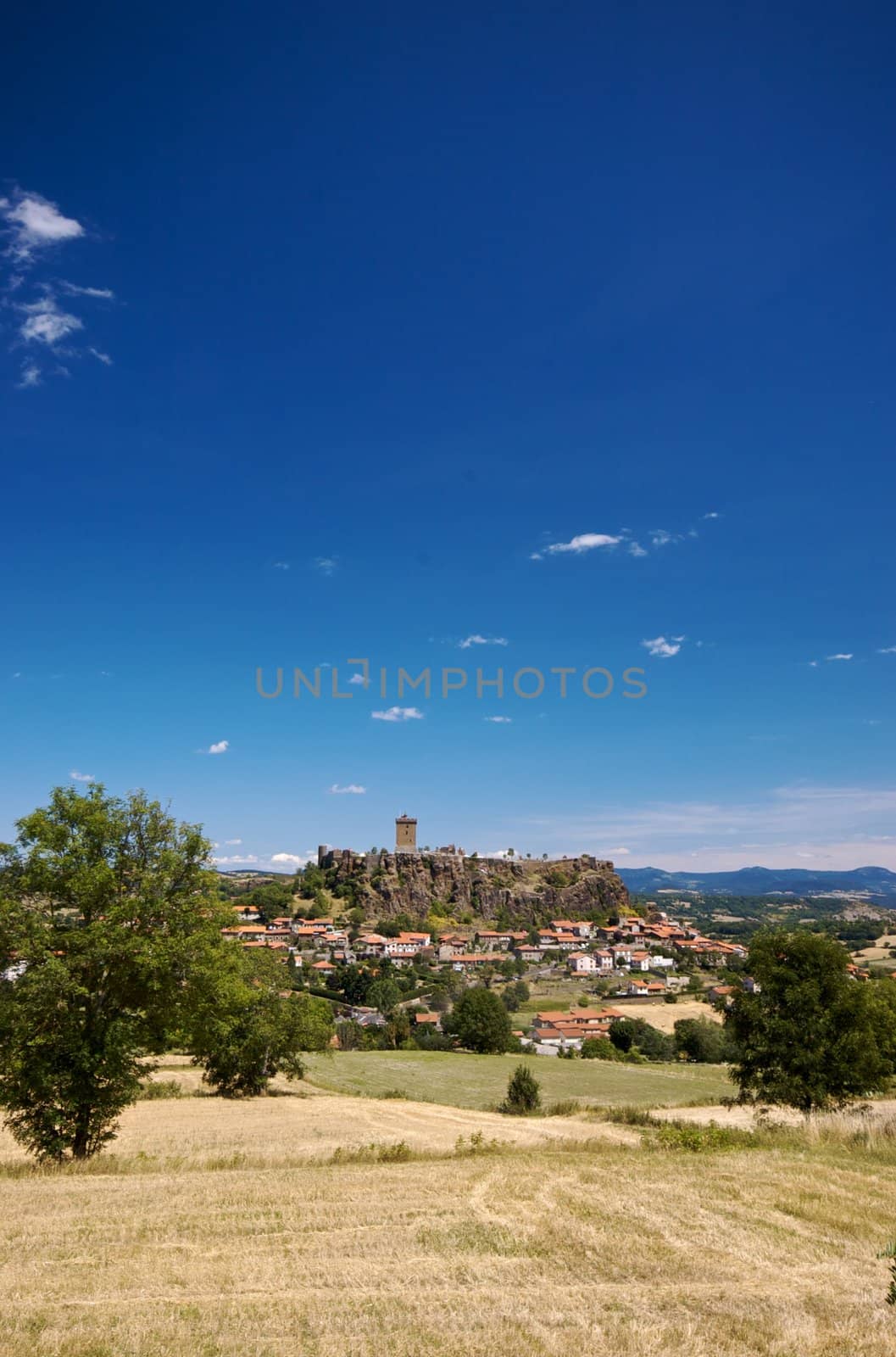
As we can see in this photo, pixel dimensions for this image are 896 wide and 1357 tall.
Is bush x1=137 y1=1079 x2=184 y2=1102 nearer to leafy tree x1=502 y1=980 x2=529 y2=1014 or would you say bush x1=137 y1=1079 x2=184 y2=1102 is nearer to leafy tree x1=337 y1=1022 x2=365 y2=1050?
leafy tree x1=337 y1=1022 x2=365 y2=1050

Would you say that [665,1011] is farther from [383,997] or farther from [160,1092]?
[160,1092]

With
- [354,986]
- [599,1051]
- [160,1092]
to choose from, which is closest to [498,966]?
[354,986]

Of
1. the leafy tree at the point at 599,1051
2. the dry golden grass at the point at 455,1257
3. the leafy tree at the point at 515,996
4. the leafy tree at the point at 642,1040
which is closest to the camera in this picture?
the dry golden grass at the point at 455,1257

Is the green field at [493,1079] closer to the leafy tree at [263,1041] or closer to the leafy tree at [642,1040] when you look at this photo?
the leafy tree at [263,1041]

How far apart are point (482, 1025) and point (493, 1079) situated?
23.5 m

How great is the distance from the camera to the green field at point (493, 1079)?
5112 centimetres

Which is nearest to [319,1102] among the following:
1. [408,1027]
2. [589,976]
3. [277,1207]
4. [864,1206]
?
[277,1207]

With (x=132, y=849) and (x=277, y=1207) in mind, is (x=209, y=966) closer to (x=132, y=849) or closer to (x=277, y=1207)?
(x=132, y=849)

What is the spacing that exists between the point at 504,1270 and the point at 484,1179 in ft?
18.6

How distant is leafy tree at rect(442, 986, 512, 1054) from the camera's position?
83875mm

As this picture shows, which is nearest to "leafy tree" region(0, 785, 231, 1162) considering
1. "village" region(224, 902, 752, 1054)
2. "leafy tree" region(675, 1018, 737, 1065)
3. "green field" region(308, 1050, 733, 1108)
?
"green field" region(308, 1050, 733, 1108)

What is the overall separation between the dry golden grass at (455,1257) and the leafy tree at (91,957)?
1.70 m

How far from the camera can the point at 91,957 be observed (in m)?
17.8

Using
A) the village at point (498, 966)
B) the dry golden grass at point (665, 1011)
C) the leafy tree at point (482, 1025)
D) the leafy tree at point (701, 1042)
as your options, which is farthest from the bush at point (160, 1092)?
the dry golden grass at point (665, 1011)
